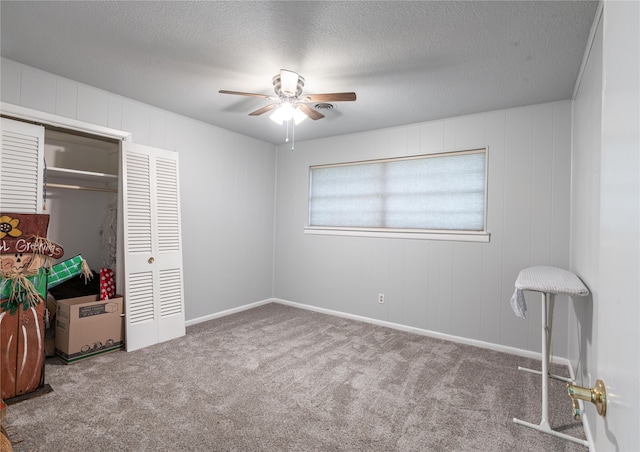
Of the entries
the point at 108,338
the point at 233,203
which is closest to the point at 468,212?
the point at 233,203

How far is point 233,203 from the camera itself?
450 cm

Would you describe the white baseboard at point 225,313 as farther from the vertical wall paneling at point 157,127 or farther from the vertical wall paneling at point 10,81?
the vertical wall paneling at point 10,81

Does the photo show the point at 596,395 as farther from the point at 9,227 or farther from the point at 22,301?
the point at 9,227

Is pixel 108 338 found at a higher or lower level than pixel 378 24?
lower

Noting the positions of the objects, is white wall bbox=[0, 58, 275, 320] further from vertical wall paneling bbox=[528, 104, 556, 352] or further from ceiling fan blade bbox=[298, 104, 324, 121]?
vertical wall paneling bbox=[528, 104, 556, 352]

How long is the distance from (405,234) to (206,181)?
102 inches

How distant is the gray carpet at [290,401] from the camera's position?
190 cm

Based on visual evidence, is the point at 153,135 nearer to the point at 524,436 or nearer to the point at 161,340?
the point at 161,340

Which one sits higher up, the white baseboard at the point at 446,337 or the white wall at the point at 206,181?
the white wall at the point at 206,181

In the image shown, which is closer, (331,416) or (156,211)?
(331,416)

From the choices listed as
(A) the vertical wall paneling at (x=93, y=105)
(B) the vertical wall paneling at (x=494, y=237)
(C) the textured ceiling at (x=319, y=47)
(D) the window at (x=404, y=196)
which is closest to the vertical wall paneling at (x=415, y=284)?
(D) the window at (x=404, y=196)

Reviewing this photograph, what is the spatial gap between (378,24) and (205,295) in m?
3.52

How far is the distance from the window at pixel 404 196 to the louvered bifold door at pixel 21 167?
3064 millimetres

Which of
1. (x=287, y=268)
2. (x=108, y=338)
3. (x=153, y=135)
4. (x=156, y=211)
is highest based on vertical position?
(x=153, y=135)
